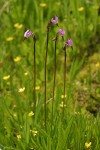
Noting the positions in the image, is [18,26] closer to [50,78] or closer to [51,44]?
[51,44]

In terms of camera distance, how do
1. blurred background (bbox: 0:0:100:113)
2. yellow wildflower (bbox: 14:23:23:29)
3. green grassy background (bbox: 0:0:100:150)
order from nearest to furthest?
A: green grassy background (bbox: 0:0:100:150) → blurred background (bbox: 0:0:100:113) → yellow wildflower (bbox: 14:23:23:29)

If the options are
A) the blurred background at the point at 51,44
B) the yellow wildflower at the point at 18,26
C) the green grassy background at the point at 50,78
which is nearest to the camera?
the green grassy background at the point at 50,78

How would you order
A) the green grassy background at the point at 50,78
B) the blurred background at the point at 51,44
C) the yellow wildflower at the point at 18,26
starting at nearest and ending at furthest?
the green grassy background at the point at 50,78 < the blurred background at the point at 51,44 < the yellow wildflower at the point at 18,26

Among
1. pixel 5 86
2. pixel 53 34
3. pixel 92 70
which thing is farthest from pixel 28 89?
pixel 53 34

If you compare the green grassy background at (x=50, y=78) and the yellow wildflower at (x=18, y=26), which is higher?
the yellow wildflower at (x=18, y=26)

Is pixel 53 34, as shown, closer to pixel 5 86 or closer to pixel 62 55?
pixel 62 55

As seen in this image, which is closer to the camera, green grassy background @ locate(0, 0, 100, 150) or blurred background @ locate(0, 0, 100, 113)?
green grassy background @ locate(0, 0, 100, 150)

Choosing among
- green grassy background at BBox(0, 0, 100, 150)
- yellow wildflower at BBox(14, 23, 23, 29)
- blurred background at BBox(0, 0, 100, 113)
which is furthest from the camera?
yellow wildflower at BBox(14, 23, 23, 29)

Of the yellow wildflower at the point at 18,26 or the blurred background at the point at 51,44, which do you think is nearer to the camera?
the blurred background at the point at 51,44

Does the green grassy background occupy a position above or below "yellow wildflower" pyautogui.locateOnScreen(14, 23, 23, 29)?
below
